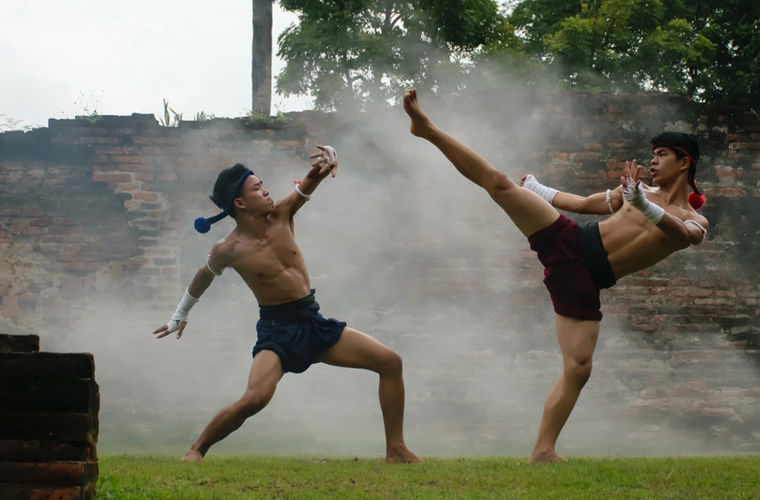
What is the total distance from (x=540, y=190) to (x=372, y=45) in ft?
40.1

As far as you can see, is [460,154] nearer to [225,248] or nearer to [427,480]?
[225,248]

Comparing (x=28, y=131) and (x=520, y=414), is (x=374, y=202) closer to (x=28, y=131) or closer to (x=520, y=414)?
(x=520, y=414)

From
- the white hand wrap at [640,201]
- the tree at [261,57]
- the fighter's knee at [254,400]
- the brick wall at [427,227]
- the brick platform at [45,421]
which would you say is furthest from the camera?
the tree at [261,57]

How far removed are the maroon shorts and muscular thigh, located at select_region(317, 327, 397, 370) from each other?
1112 mm

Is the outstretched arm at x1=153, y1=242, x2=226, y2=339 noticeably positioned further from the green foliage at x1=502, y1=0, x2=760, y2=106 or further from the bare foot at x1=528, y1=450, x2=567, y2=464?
the green foliage at x1=502, y1=0, x2=760, y2=106

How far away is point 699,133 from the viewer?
9.47 meters

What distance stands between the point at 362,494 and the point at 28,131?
700 cm

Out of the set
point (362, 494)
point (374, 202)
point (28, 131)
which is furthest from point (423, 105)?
point (362, 494)

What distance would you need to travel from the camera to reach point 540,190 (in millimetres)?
5820

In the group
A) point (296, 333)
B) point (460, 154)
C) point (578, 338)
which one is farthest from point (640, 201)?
point (296, 333)

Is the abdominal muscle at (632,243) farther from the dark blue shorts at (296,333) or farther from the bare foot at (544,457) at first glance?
the dark blue shorts at (296,333)

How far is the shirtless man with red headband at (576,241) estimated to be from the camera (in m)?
5.20

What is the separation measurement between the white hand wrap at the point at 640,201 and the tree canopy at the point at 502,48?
12.6m

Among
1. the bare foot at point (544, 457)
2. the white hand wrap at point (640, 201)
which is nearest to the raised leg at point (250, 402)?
the bare foot at point (544, 457)
